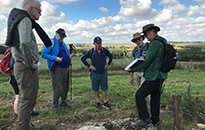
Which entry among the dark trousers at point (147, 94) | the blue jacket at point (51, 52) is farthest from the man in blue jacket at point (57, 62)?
the dark trousers at point (147, 94)

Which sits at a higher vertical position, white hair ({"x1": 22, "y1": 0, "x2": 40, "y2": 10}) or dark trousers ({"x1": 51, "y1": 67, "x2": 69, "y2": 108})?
white hair ({"x1": 22, "y1": 0, "x2": 40, "y2": 10})

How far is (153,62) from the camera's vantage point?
12.0ft

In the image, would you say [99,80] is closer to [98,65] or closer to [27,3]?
[98,65]

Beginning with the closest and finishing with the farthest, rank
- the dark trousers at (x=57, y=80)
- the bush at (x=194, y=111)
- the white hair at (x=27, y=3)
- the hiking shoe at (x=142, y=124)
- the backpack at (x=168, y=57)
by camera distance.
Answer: the white hair at (x=27, y=3) < the backpack at (x=168, y=57) < the hiking shoe at (x=142, y=124) < the bush at (x=194, y=111) < the dark trousers at (x=57, y=80)

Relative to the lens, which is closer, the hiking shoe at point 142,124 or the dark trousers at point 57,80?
the hiking shoe at point 142,124

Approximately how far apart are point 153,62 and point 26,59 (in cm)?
273

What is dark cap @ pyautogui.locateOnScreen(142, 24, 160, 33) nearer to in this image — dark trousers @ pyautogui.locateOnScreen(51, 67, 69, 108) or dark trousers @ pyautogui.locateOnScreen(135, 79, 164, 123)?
dark trousers @ pyautogui.locateOnScreen(135, 79, 164, 123)

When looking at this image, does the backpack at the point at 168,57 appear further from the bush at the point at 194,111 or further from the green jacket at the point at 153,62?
the bush at the point at 194,111

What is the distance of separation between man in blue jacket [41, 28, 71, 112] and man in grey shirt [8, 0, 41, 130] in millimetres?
1464

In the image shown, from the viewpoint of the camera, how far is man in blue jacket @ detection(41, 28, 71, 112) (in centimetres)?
487

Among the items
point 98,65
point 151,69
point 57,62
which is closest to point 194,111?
point 151,69

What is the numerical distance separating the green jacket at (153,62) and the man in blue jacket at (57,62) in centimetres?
244

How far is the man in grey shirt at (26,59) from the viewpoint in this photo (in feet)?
9.62

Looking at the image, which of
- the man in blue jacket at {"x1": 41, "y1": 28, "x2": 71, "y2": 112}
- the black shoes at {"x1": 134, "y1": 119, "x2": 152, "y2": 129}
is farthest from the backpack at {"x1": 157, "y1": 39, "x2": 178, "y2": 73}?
the man in blue jacket at {"x1": 41, "y1": 28, "x2": 71, "y2": 112}
